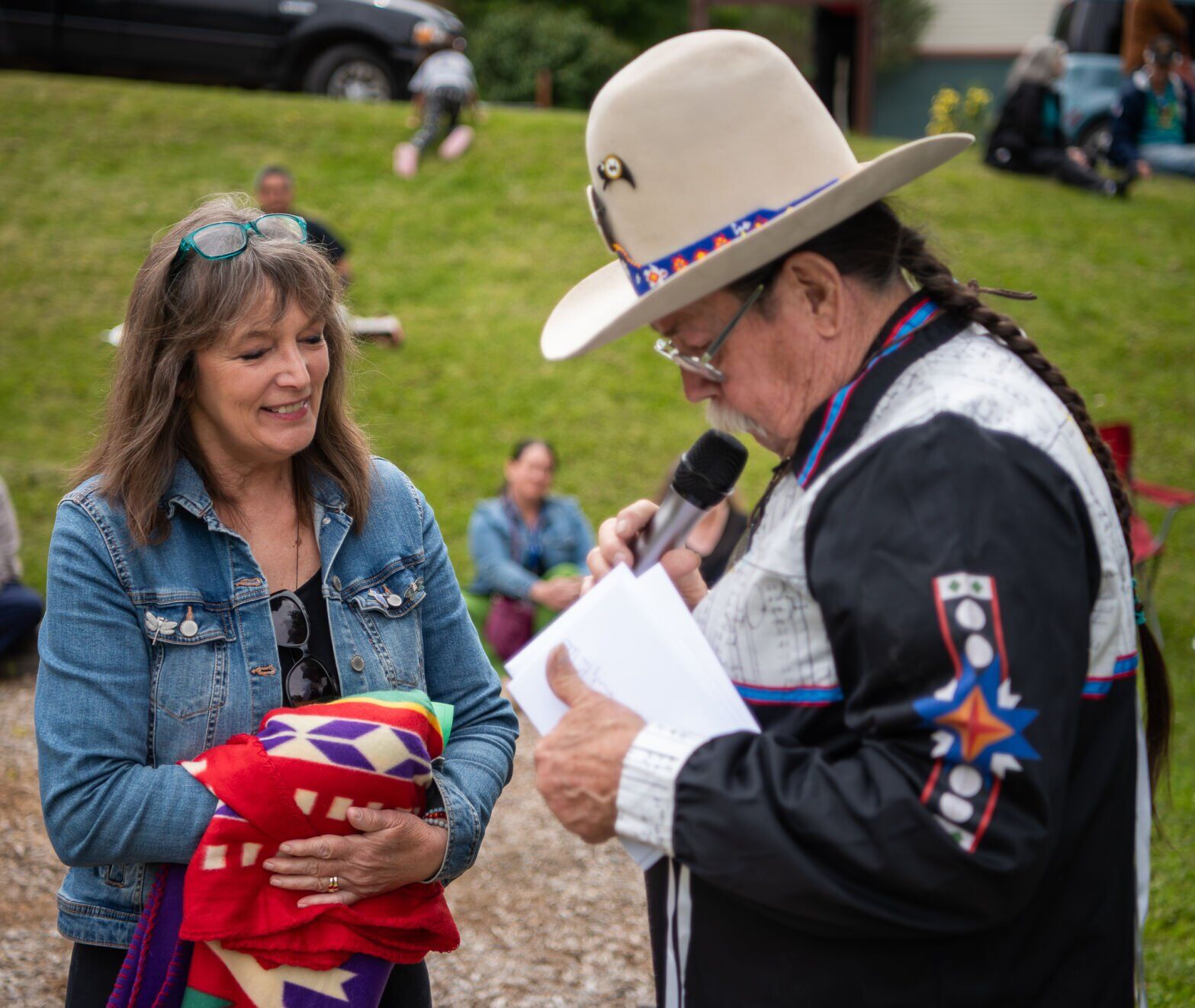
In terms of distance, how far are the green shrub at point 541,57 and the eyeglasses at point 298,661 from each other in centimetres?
2331

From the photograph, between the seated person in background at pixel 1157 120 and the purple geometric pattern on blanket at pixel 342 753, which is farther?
the seated person in background at pixel 1157 120

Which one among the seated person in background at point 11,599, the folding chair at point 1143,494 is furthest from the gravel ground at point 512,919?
the folding chair at point 1143,494

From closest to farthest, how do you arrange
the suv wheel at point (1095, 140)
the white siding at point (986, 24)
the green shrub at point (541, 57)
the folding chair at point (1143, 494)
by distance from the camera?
the folding chair at point (1143, 494) < the suv wheel at point (1095, 140) < the white siding at point (986, 24) < the green shrub at point (541, 57)

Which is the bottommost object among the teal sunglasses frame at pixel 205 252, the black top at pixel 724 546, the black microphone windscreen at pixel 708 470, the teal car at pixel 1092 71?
the black top at pixel 724 546

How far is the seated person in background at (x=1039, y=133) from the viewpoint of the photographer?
11867 millimetres

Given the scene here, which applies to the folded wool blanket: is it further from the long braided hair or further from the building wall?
the building wall

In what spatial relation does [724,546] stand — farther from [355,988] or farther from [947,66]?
[947,66]

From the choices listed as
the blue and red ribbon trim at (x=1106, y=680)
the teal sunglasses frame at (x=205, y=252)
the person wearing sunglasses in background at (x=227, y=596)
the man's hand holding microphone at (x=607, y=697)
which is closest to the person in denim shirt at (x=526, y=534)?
the person wearing sunglasses in background at (x=227, y=596)

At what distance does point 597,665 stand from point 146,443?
102cm

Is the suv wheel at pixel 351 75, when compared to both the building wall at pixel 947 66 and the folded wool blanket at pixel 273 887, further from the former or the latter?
the building wall at pixel 947 66

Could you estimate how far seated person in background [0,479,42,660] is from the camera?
239 inches

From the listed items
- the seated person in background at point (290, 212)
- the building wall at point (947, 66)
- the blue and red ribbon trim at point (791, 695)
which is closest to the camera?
the blue and red ribbon trim at point (791, 695)

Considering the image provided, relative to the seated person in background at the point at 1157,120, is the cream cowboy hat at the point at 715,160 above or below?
above

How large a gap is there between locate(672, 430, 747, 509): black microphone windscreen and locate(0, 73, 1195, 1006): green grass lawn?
188 inches
